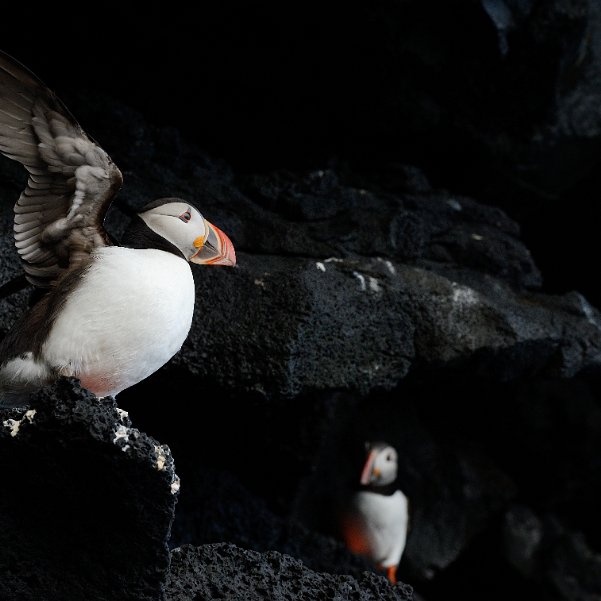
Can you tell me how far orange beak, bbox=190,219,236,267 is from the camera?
5.98ft

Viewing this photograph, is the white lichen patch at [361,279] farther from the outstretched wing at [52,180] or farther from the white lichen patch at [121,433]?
the white lichen patch at [121,433]

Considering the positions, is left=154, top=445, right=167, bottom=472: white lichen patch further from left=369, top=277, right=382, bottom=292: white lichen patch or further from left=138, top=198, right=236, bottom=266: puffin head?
left=369, top=277, right=382, bottom=292: white lichen patch

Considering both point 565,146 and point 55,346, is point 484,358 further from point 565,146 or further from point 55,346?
point 55,346

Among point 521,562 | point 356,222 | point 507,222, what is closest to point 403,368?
point 356,222

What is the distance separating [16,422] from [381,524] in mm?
2304

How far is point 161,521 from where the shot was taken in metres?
1.52

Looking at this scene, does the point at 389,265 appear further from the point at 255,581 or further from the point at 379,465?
the point at 255,581

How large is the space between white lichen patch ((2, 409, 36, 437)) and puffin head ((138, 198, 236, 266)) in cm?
49

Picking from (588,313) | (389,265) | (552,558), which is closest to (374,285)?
(389,265)

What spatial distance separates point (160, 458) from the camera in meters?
1.47

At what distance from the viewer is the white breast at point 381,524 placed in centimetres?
350

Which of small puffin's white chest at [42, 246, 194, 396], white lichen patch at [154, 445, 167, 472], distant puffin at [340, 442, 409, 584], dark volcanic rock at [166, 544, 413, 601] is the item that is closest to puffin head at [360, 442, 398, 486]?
distant puffin at [340, 442, 409, 584]

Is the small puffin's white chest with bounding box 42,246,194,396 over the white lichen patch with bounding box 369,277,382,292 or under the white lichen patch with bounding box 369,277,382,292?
over

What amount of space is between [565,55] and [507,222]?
0.69 metres
